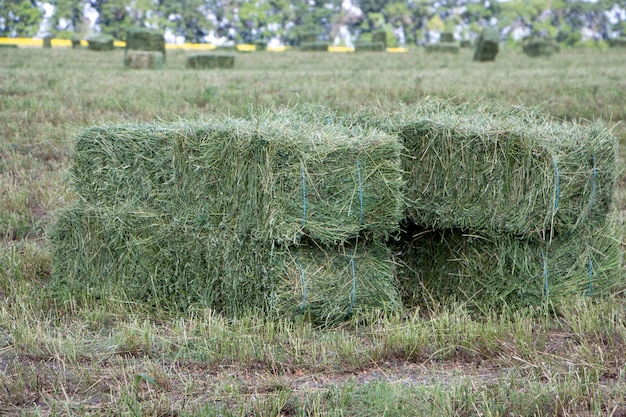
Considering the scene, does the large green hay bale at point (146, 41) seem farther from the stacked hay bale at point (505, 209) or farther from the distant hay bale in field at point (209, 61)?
the stacked hay bale at point (505, 209)

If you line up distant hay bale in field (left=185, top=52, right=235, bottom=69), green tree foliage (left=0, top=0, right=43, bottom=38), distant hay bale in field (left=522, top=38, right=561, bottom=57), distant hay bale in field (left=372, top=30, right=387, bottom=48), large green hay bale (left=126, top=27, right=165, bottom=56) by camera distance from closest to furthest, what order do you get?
1. distant hay bale in field (left=185, top=52, right=235, bottom=69)
2. large green hay bale (left=126, top=27, right=165, bottom=56)
3. distant hay bale in field (left=522, top=38, right=561, bottom=57)
4. distant hay bale in field (left=372, top=30, right=387, bottom=48)
5. green tree foliage (left=0, top=0, right=43, bottom=38)

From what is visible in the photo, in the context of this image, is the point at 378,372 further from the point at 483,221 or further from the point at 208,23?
the point at 208,23

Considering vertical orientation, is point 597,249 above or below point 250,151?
below

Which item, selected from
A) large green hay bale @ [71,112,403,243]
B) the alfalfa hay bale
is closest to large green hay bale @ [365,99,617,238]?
large green hay bale @ [71,112,403,243]

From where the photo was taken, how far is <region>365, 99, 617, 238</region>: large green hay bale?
239 inches

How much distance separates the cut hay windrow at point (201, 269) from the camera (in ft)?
19.1

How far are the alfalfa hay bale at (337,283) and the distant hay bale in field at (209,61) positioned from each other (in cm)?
1732

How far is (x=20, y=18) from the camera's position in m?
63.8

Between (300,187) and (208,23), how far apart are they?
208 feet

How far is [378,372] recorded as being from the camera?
494 cm

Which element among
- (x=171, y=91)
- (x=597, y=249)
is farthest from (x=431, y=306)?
(x=171, y=91)

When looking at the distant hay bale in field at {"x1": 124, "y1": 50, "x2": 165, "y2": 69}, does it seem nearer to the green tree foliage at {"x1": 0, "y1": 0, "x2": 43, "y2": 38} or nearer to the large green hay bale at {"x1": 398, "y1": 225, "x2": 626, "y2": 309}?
the large green hay bale at {"x1": 398, "y1": 225, "x2": 626, "y2": 309}

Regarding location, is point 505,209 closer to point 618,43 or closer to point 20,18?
point 618,43

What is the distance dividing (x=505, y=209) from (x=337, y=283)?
1.28 meters
